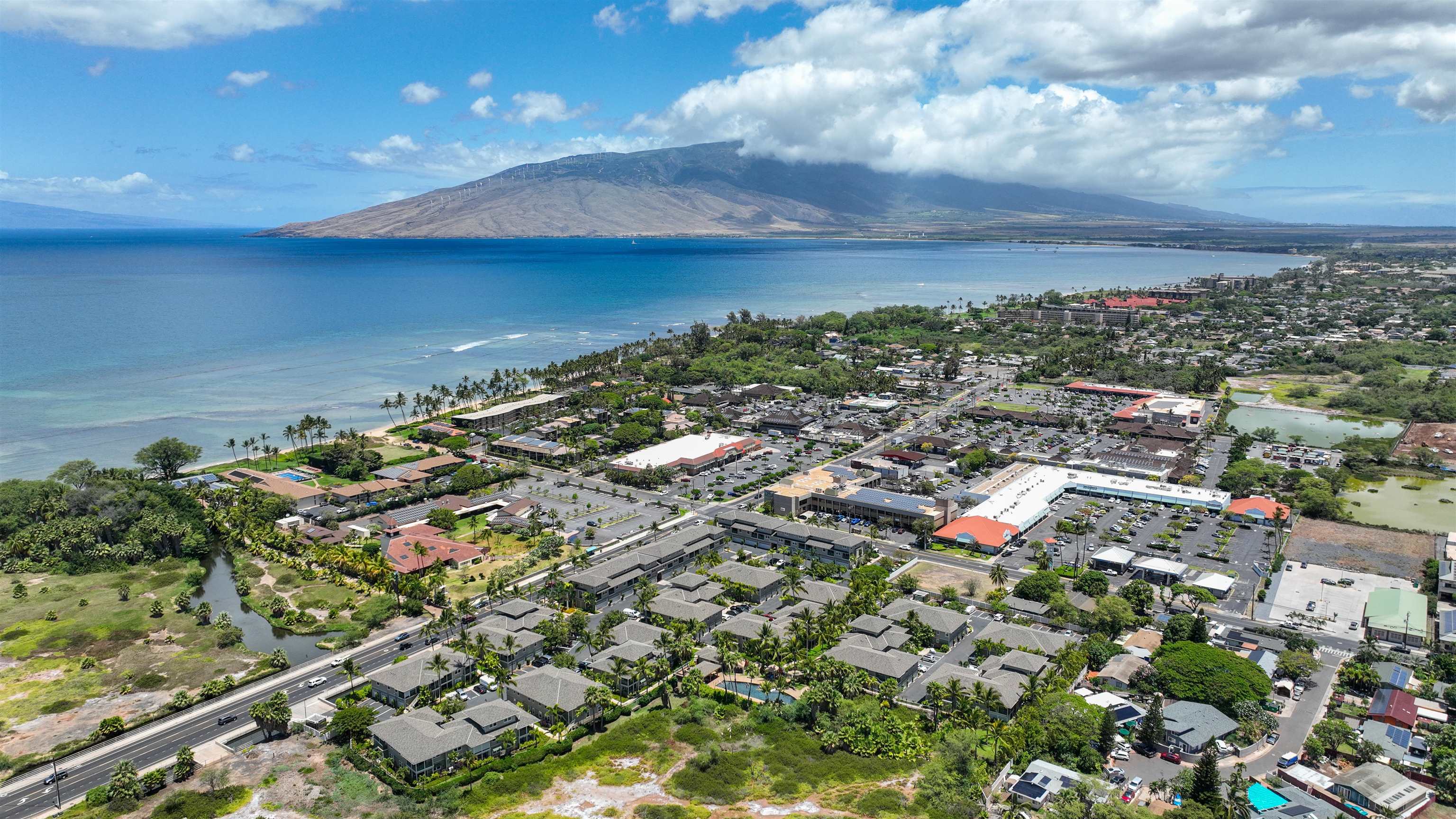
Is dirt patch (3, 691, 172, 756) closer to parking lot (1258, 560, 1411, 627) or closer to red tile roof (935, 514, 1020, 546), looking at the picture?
red tile roof (935, 514, 1020, 546)

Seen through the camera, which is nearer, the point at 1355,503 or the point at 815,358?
the point at 1355,503

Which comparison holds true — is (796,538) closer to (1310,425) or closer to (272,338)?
(1310,425)

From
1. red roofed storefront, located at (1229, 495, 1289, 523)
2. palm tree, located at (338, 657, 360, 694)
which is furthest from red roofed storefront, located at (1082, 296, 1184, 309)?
palm tree, located at (338, 657, 360, 694)

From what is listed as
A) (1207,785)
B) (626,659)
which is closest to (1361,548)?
(1207,785)

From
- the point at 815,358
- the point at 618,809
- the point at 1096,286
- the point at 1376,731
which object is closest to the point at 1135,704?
the point at 1376,731

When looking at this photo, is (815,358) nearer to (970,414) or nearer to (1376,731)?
(970,414)

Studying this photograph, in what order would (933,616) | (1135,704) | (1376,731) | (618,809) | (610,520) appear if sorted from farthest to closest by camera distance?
(610,520) → (933,616) → (1135,704) → (1376,731) → (618,809)
